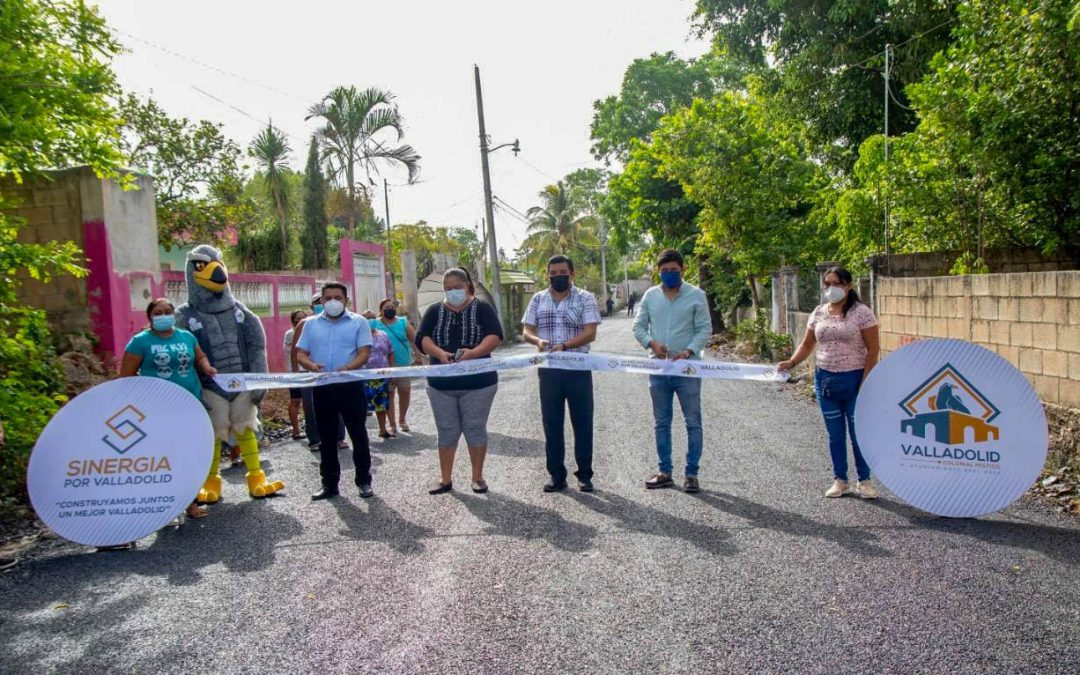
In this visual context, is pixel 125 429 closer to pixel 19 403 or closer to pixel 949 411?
pixel 19 403

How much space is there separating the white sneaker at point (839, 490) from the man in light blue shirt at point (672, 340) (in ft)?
3.13

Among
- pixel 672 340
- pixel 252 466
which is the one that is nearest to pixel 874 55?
pixel 672 340

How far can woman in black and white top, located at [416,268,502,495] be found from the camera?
642 cm

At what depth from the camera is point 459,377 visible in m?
6.41

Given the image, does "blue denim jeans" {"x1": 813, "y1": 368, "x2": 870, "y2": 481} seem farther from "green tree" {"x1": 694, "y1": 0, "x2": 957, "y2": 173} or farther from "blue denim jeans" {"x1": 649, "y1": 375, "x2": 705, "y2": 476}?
"green tree" {"x1": 694, "y1": 0, "x2": 957, "y2": 173}

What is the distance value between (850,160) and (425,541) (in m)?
16.1

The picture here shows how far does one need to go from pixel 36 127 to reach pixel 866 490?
6.67m

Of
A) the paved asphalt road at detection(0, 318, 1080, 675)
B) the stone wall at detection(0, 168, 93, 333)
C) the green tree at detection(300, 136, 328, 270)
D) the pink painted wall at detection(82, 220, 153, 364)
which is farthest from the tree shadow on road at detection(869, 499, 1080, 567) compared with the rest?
the green tree at detection(300, 136, 328, 270)

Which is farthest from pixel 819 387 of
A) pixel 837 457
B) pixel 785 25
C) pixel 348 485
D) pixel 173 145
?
pixel 173 145

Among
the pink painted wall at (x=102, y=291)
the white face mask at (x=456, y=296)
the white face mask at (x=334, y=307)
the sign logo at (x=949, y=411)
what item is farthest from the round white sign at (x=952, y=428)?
the pink painted wall at (x=102, y=291)

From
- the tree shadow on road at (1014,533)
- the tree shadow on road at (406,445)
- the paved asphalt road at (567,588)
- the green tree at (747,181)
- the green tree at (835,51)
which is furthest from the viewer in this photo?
the green tree at (747,181)

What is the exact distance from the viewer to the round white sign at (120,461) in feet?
17.3

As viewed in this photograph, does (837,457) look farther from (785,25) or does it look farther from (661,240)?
(661,240)

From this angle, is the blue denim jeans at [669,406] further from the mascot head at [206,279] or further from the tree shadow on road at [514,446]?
the mascot head at [206,279]
